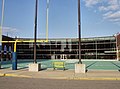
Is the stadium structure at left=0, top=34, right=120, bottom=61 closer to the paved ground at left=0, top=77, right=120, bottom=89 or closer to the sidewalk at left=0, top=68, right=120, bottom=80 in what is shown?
the sidewalk at left=0, top=68, right=120, bottom=80

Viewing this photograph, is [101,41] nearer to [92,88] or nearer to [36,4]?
[36,4]

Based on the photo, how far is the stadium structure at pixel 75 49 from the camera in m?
69.0

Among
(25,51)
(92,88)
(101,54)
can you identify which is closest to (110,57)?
(101,54)

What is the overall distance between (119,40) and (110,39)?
7.13 meters

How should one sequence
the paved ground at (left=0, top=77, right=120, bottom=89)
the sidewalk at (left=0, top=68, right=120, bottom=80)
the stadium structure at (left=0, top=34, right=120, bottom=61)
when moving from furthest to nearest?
the stadium structure at (left=0, top=34, right=120, bottom=61) < the sidewalk at (left=0, top=68, right=120, bottom=80) < the paved ground at (left=0, top=77, right=120, bottom=89)

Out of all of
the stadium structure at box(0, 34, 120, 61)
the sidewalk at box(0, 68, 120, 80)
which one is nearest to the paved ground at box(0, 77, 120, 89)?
the sidewalk at box(0, 68, 120, 80)

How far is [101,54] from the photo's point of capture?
2785 inches

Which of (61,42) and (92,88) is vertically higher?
(61,42)

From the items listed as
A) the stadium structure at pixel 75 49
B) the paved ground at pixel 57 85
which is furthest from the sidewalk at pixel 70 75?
the stadium structure at pixel 75 49

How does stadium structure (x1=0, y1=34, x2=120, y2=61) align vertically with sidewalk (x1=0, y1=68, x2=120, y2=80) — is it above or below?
above

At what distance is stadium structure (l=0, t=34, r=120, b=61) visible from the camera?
69.0 meters

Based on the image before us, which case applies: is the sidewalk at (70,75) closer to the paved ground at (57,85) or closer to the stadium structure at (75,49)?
the paved ground at (57,85)

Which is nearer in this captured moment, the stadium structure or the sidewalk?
the sidewalk

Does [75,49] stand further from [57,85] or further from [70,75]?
[57,85]
